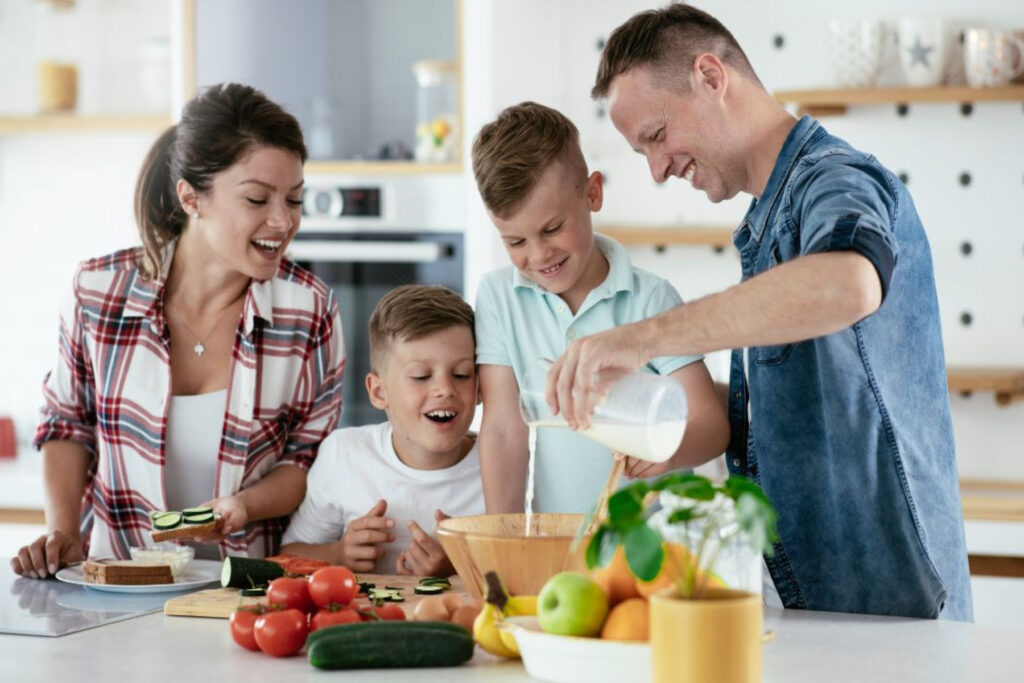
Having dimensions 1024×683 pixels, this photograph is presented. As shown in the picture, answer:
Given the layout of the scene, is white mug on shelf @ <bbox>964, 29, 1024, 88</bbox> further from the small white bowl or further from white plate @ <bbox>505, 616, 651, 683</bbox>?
white plate @ <bbox>505, 616, 651, 683</bbox>

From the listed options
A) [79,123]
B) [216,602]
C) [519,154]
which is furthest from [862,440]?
[79,123]

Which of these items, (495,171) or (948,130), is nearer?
(495,171)

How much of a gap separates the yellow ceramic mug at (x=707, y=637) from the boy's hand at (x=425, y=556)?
84 centimetres

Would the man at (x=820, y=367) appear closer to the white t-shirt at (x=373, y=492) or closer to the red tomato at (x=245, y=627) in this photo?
the white t-shirt at (x=373, y=492)

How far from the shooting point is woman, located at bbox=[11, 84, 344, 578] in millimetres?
2178

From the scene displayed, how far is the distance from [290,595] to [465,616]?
0.20m

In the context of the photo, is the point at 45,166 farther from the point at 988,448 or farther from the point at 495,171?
the point at 988,448

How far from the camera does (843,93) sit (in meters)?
3.16

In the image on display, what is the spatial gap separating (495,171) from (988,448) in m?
1.94

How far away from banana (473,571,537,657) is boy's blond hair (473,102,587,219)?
69 cm

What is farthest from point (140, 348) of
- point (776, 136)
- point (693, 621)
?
point (693, 621)

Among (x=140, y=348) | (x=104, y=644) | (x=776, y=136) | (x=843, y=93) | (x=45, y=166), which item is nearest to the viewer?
(x=104, y=644)

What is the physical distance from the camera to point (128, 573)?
1.81 m

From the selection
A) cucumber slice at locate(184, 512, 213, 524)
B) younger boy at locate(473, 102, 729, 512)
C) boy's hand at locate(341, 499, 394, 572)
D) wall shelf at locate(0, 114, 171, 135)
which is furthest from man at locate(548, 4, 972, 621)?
wall shelf at locate(0, 114, 171, 135)
